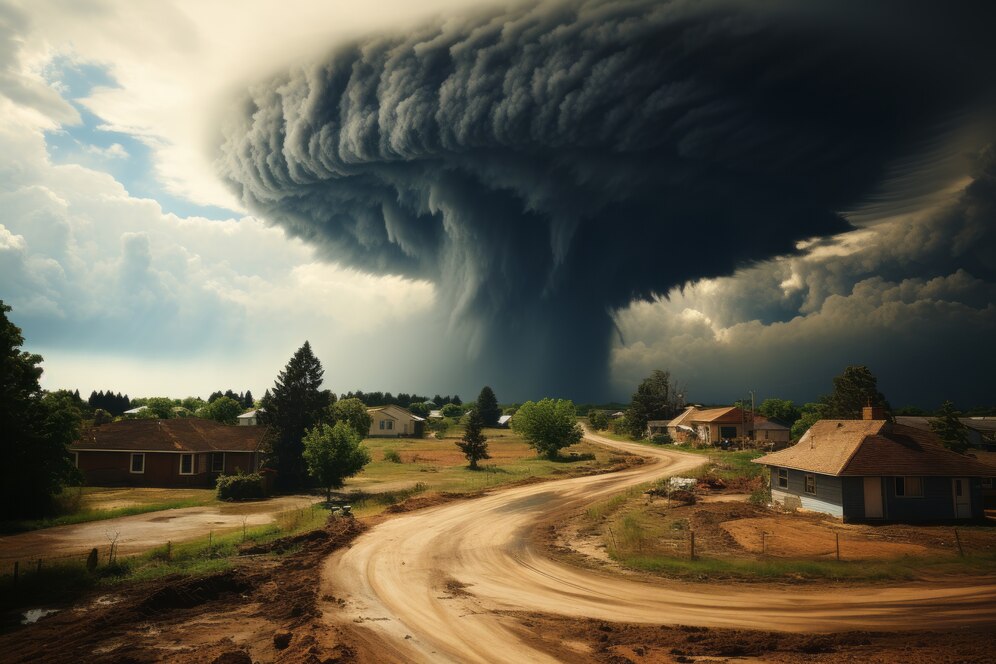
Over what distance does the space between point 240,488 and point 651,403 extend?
85987 mm

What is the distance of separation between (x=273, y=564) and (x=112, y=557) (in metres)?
6.27

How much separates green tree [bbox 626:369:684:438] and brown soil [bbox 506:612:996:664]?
96.9 metres

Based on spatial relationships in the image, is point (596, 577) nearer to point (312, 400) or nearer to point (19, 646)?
point (19, 646)

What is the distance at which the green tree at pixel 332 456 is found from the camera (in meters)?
39.9

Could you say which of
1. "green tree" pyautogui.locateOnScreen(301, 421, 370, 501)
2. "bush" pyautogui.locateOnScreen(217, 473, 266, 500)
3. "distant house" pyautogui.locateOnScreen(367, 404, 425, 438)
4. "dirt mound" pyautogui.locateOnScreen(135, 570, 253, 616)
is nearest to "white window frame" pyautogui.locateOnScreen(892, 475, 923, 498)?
"dirt mound" pyautogui.locateOnScreen(135, 570, 253, 616)

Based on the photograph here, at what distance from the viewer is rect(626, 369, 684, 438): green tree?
110 m

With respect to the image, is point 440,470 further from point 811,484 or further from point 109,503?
point 811,484

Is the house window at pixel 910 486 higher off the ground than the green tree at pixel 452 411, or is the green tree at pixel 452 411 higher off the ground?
the house window at pixel 910 486

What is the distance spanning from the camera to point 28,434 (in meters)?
31.0

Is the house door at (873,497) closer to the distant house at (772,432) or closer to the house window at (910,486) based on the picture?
the house window at (910,486)

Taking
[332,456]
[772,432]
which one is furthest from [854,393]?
[332,456]

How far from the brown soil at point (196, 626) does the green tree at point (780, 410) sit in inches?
4983

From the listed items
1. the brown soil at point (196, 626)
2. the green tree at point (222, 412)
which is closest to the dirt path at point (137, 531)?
the brown soil at point (196, 626)

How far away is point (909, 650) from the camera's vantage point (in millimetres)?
13695
